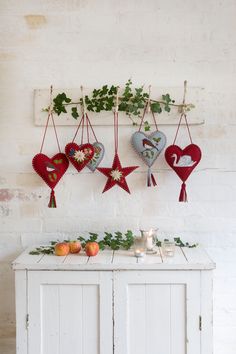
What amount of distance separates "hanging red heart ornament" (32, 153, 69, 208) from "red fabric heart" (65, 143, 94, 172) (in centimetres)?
7

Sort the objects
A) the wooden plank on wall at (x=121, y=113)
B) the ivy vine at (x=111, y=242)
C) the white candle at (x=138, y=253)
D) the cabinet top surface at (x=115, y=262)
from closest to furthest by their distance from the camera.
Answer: the cabinet top surface at (x=115, y=262) → the white candle at (x=138, y=253) → the ivy vine at (x=111, y=242) → the wooden plank on wall at (x=121, y=113)

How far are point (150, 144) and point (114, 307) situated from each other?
0.89 meters

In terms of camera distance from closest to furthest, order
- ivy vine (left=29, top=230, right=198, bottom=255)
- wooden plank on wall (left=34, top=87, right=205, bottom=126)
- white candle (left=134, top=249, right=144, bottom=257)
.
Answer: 1. white candle (left=134, top=249, right=144, bottom=257)
2. ivy vine (left=29, top=230, right=198, bottom=255)
3. wooden plank on wall (left=34, top=87, right=205, bottom=126)

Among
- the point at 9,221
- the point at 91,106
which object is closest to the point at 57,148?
the point at 91,106

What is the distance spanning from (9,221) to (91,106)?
796 mm

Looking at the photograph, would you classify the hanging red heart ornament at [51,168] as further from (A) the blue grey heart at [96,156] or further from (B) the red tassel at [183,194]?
(B) the red tassel at [183,194]

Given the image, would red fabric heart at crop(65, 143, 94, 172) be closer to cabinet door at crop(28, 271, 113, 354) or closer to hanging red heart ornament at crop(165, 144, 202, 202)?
hanging red heart ornament at crop(165, 144, 202, 202)

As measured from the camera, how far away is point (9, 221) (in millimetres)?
2770

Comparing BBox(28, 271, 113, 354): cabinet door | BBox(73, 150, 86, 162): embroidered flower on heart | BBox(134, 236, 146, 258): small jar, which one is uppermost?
BBox(73, 150, 86, 162): embroidered flower on heart

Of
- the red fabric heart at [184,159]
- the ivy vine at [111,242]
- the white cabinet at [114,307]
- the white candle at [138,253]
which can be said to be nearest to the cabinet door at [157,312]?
the white cabinet at [114,307]

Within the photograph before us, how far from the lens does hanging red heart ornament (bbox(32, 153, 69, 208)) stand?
105 inches

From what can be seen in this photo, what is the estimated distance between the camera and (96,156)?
2.67 meters

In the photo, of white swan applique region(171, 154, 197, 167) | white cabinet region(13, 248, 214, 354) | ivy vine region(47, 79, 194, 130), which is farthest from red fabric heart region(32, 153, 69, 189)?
white swan applique region(171, 154, 197, 167)

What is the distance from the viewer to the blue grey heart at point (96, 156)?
8.75 ft
